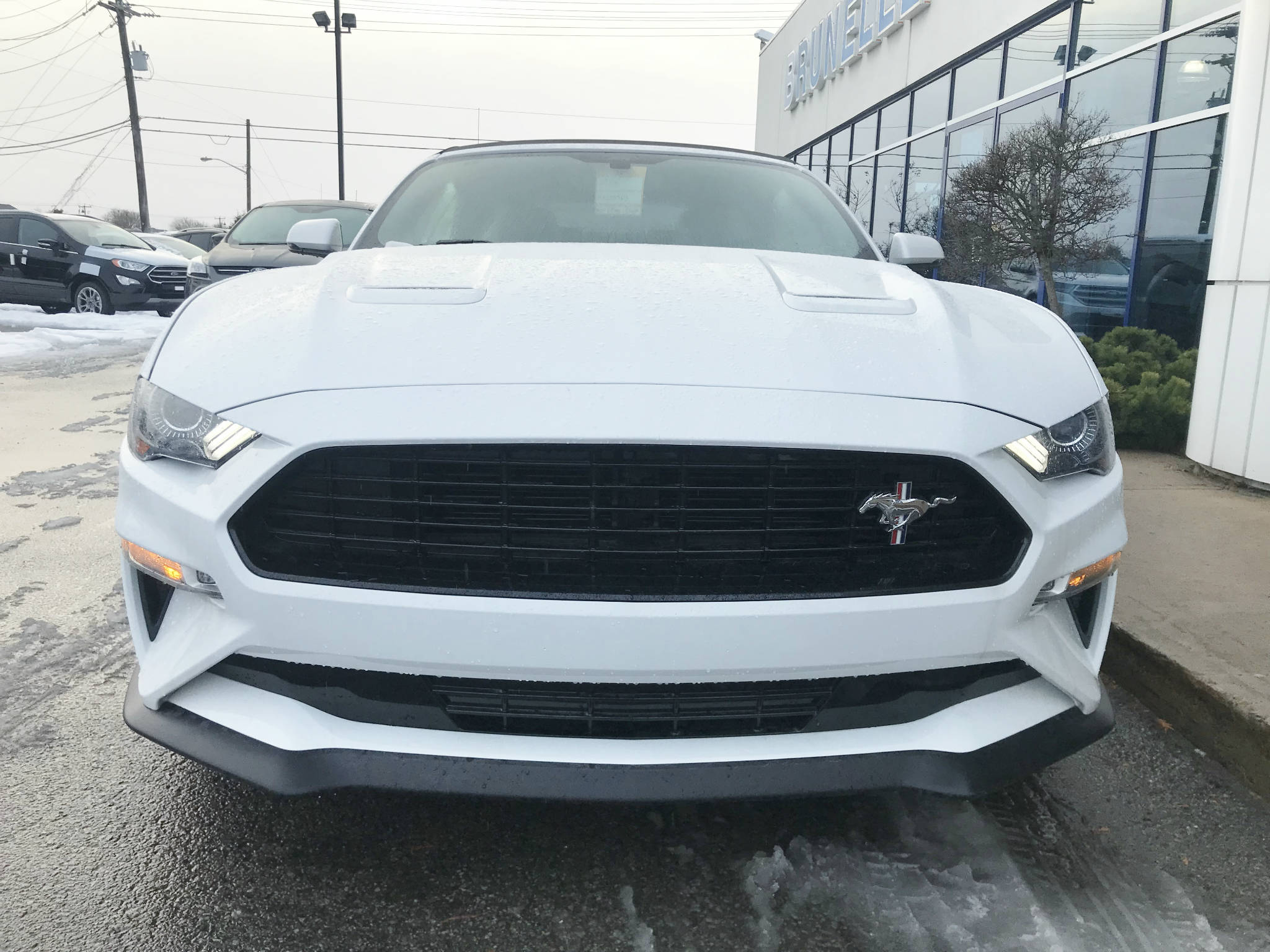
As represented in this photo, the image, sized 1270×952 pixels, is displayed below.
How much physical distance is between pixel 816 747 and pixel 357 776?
77 cm

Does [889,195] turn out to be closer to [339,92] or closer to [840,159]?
[840,159]

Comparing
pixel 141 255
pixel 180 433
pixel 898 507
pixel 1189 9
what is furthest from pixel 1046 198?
pixel 141 255

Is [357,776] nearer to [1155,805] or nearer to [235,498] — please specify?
[235,498]

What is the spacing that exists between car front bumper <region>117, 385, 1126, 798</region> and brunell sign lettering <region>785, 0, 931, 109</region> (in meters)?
14.0

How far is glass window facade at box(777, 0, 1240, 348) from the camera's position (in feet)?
25.6

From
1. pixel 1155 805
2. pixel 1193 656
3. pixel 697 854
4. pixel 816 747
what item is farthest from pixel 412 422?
pixel 1193 656

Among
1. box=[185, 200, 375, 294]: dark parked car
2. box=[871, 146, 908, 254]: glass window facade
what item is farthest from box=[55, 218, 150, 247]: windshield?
box=[871, 146, 908, 254]: glass window facade

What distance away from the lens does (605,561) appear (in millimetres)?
1664

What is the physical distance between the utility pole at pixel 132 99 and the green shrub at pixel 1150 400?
3407 centimetres

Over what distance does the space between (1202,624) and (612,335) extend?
2.20 m

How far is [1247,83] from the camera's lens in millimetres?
4699

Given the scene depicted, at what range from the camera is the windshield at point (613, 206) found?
301 centimetres

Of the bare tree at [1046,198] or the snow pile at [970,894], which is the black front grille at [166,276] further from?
the snow pile at [970,894]

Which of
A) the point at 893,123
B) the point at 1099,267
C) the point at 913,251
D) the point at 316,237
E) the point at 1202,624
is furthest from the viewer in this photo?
the point at 893,123
